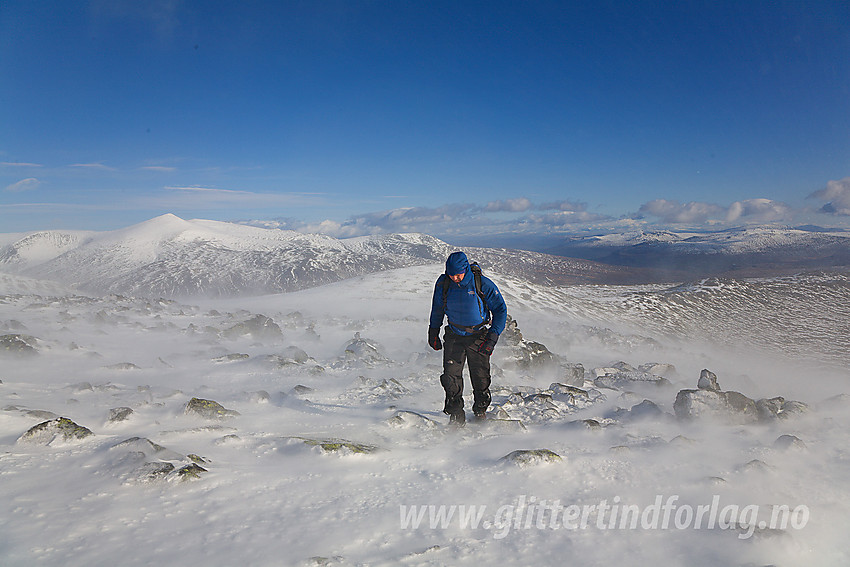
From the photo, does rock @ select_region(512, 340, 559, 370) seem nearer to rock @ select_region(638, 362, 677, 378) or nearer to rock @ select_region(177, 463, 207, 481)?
rock @ select_region(638, 362, 677, 378)

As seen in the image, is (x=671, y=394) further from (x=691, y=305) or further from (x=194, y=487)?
(x=691, y=305)

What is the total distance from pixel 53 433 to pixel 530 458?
764 cm

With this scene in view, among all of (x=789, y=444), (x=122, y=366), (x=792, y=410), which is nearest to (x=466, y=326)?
(x=789, y=444)

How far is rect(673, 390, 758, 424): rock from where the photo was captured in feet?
31.6

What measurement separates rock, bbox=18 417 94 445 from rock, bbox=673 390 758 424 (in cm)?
1218

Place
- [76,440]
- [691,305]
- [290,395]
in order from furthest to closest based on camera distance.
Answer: [691,305]
[290,395]
[76,440]

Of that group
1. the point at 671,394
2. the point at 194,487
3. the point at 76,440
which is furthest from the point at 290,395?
the point at 671,394

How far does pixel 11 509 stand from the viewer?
461 centimetres

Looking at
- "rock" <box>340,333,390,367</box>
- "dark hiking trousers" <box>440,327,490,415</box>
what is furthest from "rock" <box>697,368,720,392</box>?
"rock" <box>340,333,390,367</box>

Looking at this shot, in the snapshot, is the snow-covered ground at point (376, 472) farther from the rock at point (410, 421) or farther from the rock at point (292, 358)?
the rock at point (292, 358)

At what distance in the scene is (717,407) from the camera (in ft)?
32.2

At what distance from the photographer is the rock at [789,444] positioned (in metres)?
7.19

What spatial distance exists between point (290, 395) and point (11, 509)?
22.1 ft

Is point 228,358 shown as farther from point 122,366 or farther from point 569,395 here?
point 569,395
